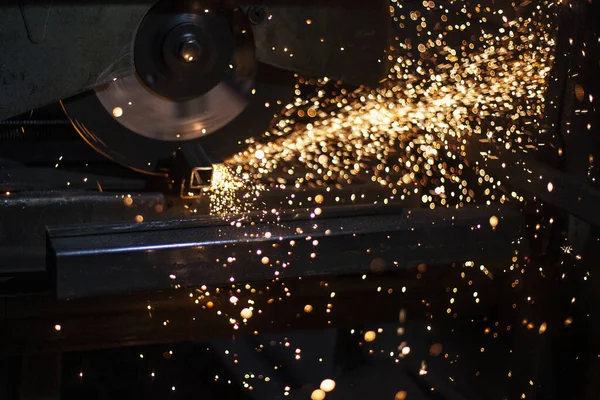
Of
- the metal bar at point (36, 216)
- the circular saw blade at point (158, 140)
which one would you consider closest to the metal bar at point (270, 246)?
the metal bar at point (36, 216)

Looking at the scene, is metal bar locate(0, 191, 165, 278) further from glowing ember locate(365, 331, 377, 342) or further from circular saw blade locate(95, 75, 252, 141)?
glowing ember locate(365, 331, 377, 342)

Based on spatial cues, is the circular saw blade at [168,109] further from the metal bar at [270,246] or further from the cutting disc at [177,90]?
the metal bar at [270,246]

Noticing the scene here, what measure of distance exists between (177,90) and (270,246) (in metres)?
0.64

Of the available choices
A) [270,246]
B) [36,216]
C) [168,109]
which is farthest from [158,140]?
[270,246]

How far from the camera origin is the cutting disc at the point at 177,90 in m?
1.81

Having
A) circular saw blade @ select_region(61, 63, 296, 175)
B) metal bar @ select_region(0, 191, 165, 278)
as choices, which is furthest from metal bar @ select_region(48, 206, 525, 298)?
circular saw blade @ select_region(61, 63, 296, 175)

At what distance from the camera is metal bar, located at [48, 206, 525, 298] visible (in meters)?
1.30

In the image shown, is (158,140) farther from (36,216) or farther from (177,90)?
(36,216)

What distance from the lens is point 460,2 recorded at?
6.75 feet

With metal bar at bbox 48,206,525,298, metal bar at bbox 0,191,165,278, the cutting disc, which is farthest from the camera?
the cutting disc

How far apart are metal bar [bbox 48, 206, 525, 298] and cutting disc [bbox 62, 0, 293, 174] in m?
0.55

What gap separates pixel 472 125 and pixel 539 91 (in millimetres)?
171

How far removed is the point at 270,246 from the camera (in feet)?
4.56

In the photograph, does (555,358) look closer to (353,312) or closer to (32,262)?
(353,312)
